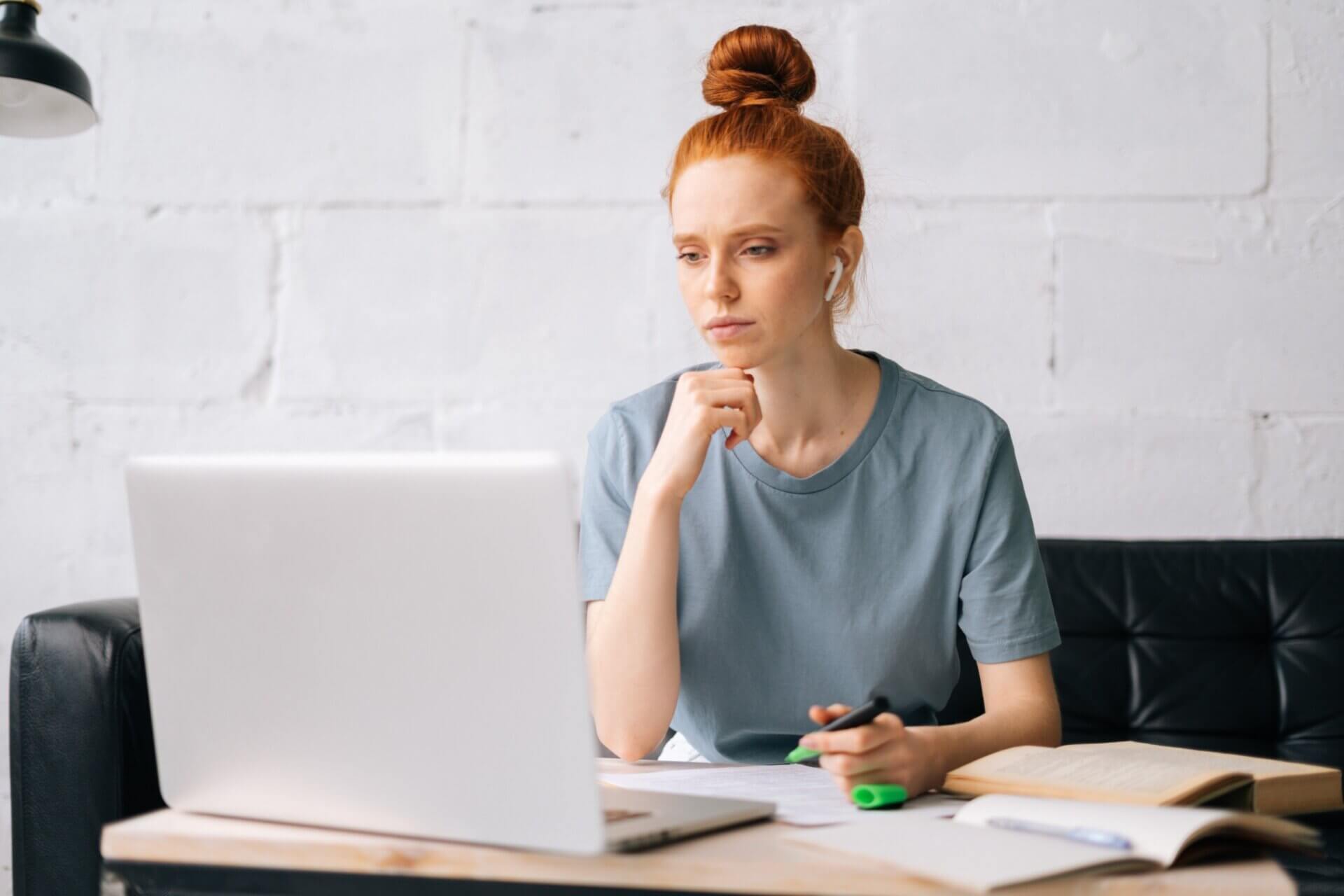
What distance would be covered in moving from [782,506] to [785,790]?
1.69 ft

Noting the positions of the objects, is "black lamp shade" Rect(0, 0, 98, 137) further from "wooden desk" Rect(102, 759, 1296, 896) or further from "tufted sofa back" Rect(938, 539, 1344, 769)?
"tufted sofa back" Rect(938, 539, 1344, 769)

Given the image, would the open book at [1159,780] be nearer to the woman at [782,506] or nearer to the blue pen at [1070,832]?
the blue pen at [1070,832]

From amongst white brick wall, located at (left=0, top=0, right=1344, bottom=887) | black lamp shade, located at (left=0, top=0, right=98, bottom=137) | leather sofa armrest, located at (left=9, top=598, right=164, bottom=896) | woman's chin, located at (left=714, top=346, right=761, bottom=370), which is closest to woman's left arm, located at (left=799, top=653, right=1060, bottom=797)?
woman's chin, located at (left=714, top=346, right=761, bottom=370)

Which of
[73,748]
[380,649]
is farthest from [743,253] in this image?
[73,748]

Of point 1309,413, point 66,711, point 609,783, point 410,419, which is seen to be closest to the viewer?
point 609,783

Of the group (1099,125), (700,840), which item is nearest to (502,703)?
(700,840)

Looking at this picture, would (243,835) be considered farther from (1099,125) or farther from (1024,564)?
(1099,125)

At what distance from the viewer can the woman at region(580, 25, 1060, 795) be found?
3.95 feet

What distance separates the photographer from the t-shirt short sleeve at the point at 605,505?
4.46 feet

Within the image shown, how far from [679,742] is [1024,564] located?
43cm

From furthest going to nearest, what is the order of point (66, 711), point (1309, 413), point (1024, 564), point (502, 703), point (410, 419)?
1. point (410, 419)
2. point (1309, 413)
3. point (66, 711)
4. point (1024, 564)
5. point (502, 703)

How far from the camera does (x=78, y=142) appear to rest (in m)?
2.27

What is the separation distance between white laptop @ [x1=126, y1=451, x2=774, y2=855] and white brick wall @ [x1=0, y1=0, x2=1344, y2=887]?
1424 mm

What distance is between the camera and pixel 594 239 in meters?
2.16
